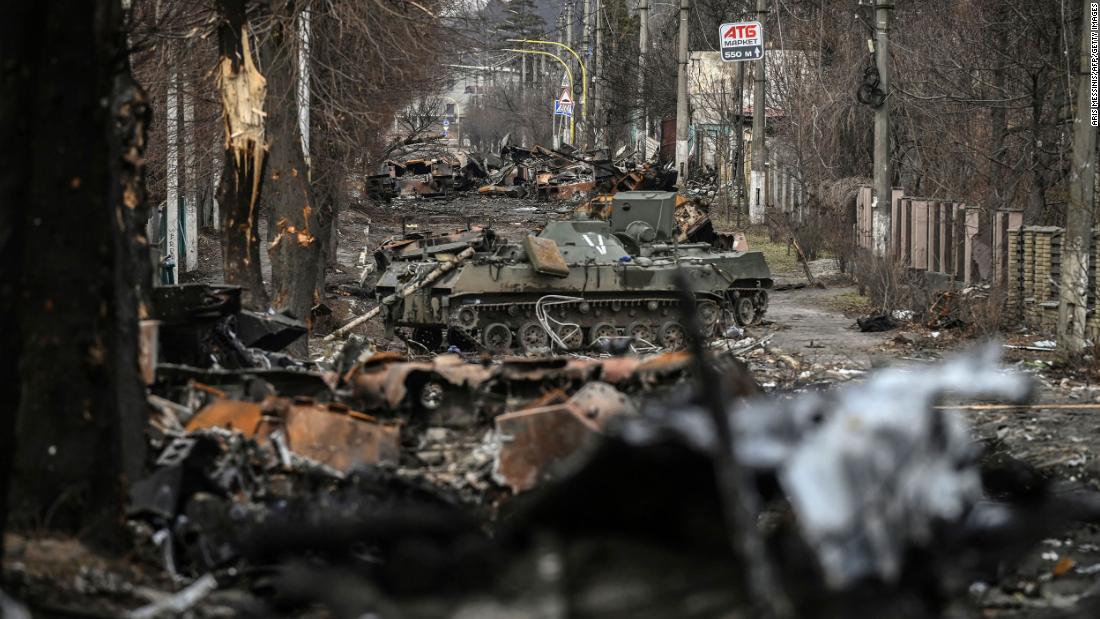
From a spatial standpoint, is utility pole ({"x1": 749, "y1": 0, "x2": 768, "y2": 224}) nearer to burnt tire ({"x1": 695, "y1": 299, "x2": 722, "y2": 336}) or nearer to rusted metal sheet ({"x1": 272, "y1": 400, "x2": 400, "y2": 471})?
burnt tire ({"x1": 695, "y1": 299, "x2": 722, "y2": 336})

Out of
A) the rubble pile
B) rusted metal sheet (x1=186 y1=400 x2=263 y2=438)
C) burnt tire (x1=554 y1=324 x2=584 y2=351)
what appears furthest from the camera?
burnt tire (x1=554 y1=324 x2=584 y2=351)

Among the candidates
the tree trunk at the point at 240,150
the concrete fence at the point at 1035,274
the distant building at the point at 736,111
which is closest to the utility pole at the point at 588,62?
the distant building at the point at 736,111

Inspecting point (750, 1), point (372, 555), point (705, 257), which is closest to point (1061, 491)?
point (372, 555)

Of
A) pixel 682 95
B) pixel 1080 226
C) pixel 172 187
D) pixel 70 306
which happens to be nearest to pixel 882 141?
pixel 1080 226

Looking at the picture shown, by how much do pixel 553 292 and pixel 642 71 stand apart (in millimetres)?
38039

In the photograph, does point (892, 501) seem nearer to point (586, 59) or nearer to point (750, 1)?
point (750, 1)

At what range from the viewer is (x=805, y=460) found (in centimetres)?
392

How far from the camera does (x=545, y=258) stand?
66.2ft

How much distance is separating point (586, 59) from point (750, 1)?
33.9 ft

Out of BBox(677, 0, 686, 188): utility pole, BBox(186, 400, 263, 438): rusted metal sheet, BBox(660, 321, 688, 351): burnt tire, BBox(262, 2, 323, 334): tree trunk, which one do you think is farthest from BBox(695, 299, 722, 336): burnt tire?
BBox(677, 0, 686, 188): utility pole

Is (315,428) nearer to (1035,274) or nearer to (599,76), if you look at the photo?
(1035,274)

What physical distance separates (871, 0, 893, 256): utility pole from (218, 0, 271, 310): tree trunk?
11.7 m

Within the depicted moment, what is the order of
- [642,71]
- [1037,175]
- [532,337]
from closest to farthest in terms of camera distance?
[532,337] < [1037,175] < [642,71]

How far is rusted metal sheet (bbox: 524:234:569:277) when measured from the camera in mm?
20031
